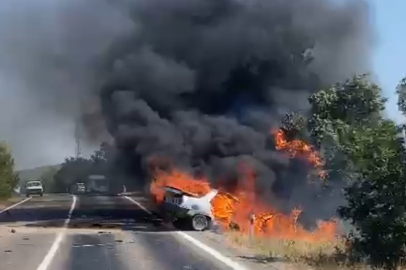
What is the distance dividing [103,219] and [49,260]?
13.1m

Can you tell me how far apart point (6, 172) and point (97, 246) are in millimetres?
36387

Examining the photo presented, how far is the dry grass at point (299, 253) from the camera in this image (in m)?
15.9

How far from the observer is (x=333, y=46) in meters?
35.5

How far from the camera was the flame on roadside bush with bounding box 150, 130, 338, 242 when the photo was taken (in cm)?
2542

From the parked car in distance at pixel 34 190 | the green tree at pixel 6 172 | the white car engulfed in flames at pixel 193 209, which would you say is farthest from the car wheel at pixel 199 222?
the parked car in distance at pixel 34 190

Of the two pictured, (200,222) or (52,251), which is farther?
(200,222)

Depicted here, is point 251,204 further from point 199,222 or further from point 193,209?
point 193,209

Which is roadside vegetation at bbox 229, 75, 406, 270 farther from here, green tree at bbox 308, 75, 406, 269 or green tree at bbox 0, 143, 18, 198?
green tree at bbox 0, 143, 18, 198

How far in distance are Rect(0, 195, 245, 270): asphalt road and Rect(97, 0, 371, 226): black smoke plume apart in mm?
4538

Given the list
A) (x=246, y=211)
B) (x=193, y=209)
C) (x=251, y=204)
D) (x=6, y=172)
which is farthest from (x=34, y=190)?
(x=193, y=209)

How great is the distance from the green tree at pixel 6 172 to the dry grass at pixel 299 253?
34.4 m

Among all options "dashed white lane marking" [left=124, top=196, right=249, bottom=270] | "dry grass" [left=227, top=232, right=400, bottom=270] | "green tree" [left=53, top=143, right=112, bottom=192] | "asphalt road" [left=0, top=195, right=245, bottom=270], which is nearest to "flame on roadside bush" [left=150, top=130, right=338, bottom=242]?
"asphalt road" [left=0, top=195, right=245, bottom=270]

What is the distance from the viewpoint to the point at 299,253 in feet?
58.8

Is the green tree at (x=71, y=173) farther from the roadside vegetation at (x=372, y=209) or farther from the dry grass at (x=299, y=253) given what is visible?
the roadside vegetation at (x=372, y=209)
